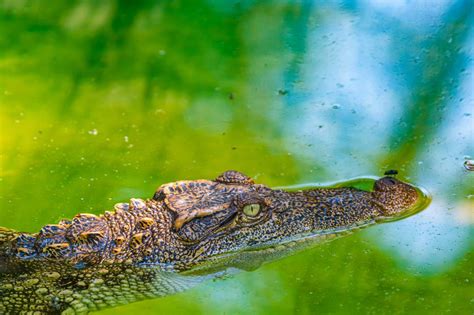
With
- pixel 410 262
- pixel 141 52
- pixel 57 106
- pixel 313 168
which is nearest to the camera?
pixel 410 262

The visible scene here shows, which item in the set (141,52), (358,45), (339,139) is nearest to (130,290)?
(339,139)

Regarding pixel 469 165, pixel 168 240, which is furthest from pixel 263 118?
pixel 469 165

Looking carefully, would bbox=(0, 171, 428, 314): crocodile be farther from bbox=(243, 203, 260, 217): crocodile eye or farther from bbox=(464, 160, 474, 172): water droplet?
bbox=(464, 160, 474, 172): water droplet

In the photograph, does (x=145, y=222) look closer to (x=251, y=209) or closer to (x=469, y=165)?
(x=251, y=209)

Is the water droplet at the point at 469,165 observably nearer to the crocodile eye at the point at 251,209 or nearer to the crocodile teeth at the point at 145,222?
the crocodile eye at the point at 251,209

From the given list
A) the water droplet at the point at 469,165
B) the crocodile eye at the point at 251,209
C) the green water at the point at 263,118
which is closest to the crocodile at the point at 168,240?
the crocodile eye at the point at 251,209

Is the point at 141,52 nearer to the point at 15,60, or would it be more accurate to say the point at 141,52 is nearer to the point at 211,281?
the point at 15,60

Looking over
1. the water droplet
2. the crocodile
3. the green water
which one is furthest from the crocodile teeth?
the water droplet
